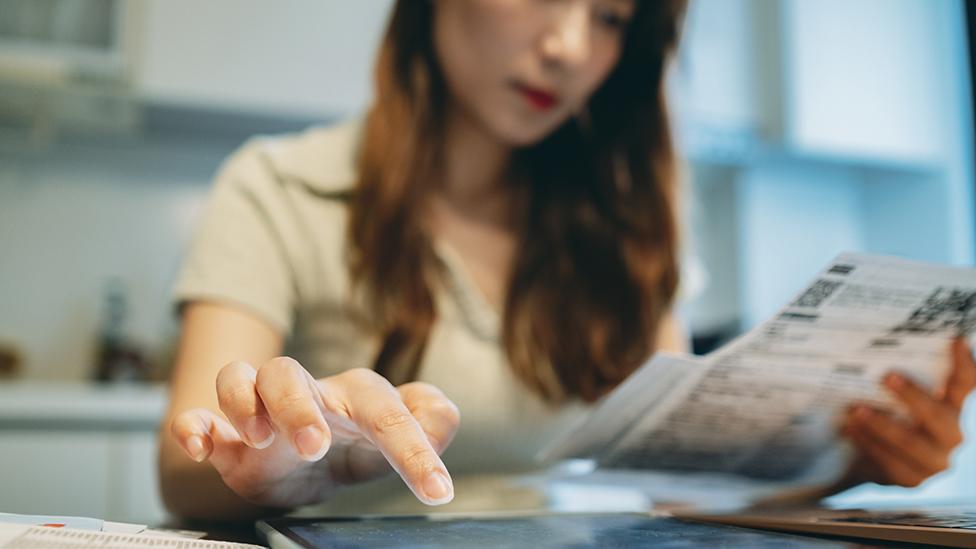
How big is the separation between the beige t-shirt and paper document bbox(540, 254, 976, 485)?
0.77 ft

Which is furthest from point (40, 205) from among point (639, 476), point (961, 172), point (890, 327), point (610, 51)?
point (961, 172)

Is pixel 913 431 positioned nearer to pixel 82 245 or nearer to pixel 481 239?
pixel 481 239

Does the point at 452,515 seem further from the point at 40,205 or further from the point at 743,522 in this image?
the point at 40,205

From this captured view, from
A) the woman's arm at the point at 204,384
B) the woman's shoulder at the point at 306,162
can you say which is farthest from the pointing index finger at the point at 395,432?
the woman's shoulder at the point at 306,162

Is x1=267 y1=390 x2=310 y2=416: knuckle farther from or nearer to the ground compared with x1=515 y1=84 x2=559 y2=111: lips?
nearer to the ground

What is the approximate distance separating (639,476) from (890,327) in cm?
22

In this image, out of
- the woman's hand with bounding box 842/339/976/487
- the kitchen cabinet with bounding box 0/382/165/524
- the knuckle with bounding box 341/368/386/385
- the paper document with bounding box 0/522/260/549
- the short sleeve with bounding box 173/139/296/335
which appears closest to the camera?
the paper document with bounding box 0/522/260/549

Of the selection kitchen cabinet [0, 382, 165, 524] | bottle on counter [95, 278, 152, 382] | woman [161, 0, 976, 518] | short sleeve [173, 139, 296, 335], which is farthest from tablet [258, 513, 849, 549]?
bottle on counter [95, 278, 152, 382]

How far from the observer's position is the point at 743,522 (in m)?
0.46

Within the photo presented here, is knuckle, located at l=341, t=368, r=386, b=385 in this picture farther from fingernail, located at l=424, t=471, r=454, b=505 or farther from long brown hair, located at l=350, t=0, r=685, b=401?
long brown hair, located at l=350, t=0, r=685, b=401

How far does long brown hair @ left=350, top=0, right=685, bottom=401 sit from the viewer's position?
882mm

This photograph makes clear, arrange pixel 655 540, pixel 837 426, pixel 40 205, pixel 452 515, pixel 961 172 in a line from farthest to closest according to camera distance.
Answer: pixel 961 172
pixel 40 205
pixel 837 426
pixel 452 515
pixel 655 540

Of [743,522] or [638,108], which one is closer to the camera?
[743,522]

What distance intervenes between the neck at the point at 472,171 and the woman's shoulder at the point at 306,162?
116 mm
